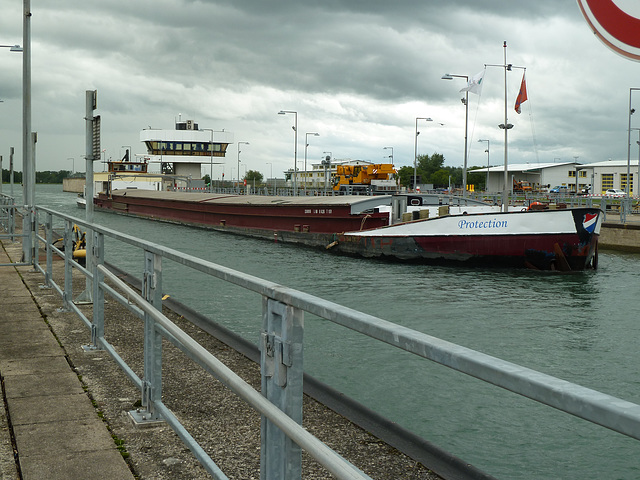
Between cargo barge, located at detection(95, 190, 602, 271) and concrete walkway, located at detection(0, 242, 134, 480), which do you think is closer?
concrete walkway, located at detection(0, 242, 134, 480)

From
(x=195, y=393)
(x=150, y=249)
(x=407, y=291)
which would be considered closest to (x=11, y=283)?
(x=195, y=393)

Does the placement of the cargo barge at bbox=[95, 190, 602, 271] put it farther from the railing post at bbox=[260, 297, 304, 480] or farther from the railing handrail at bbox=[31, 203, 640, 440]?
the railing handrail at bbox=[31, 203, 640, 440]

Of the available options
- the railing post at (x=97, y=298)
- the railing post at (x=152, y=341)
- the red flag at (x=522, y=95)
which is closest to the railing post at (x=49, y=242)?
the railing post at (x=97, y=298)

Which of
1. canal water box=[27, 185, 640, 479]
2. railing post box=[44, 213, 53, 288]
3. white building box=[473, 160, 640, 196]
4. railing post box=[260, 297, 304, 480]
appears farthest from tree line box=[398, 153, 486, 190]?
railing post box=[260, 297, 304, 480]

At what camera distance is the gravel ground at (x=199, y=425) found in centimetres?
373

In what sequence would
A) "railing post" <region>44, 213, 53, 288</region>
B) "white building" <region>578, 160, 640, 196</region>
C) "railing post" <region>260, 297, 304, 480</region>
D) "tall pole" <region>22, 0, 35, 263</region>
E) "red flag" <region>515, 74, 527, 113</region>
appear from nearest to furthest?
"railing post" <region>260, 297, 304, 480</region>, "railing post" <region>44, 213, 53, 288</region>, "tall pole" <region>22, 0, 35, 263</region>, "red flag" <region>515, 74, 527, 113</region>, "white building" <region>578, 160, 640, 196</region>

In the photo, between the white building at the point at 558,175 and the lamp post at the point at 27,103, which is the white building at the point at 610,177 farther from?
the lamp post at the point at 27,103

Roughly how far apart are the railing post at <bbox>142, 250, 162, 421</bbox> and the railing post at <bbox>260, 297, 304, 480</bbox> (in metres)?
1.79

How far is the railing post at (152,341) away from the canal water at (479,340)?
11.0 ft

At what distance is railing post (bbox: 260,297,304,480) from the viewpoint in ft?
7.18

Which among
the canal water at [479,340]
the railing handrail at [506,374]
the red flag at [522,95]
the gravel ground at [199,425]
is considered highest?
the red flag at [522,95]

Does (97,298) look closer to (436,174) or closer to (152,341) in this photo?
(152,341)

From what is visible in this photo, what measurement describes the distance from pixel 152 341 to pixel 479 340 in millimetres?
9067

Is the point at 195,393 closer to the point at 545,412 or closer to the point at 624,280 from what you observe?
the point at 545,412
